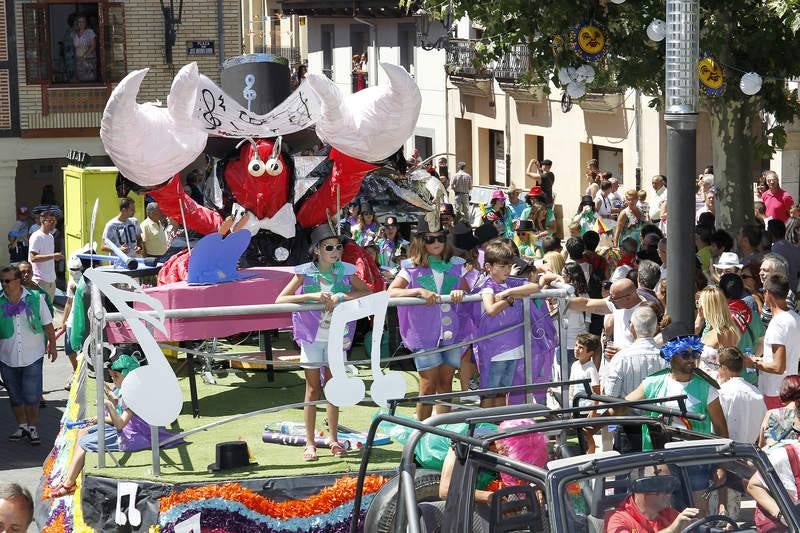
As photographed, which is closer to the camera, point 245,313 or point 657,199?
point 245,313

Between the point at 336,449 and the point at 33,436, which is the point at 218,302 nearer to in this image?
the point at 336,449

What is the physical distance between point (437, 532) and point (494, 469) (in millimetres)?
825

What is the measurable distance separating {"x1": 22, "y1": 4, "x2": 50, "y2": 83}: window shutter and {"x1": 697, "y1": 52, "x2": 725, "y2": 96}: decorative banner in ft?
60.4

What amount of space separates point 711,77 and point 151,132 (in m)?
4.62

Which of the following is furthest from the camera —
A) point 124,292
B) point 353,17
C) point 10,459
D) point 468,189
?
point 353,17

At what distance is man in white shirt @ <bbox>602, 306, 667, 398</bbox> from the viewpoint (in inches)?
356

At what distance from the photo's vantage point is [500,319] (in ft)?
32.6

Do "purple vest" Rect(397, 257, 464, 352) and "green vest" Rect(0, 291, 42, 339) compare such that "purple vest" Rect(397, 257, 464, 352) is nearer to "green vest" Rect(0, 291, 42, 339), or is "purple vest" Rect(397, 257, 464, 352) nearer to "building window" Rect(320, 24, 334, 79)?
"green vest" Rect(0, 291, 42, 339)

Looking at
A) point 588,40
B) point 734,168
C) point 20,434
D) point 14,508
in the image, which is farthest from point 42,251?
point 14,508

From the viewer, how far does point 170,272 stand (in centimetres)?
1198

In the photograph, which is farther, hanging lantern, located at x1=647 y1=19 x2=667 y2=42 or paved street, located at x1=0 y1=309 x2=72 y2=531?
paved street, located at x1=0 y1=309 x2=72 y2=531

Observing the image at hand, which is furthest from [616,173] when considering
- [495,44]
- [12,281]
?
[12,281]

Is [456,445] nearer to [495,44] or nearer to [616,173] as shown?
[495,44]

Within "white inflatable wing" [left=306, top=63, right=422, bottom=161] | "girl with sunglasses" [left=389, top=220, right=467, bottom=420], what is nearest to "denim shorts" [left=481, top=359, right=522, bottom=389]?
"girl with sunglasses" [left=389, top=220, right=467, bottom=420]
